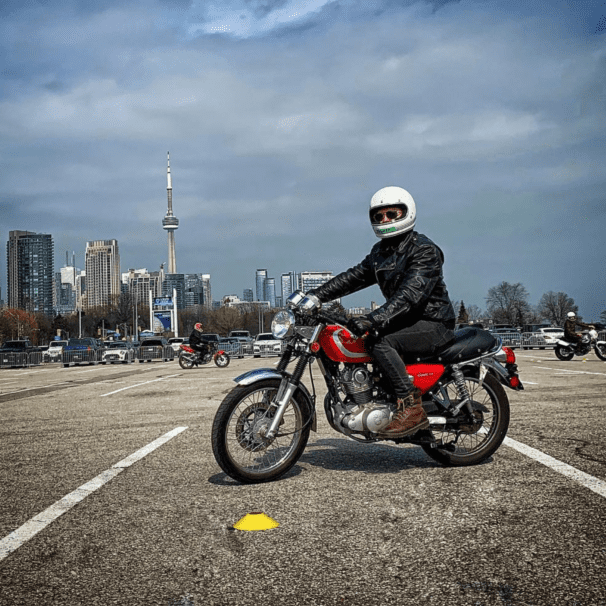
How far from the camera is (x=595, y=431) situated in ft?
21.7

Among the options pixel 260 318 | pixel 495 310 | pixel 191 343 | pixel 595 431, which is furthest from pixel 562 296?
pixel 595 431

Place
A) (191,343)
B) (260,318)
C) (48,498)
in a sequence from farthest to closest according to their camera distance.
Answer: (260,318)
(191,343)
(48,498)

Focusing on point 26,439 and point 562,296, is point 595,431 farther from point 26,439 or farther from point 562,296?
point 562,296

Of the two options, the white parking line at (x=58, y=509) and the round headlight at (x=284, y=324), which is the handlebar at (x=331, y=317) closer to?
the round headlight at (x=284, y=324)

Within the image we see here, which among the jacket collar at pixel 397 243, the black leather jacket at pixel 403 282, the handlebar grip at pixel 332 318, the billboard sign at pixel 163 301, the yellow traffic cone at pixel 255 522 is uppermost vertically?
the billboard sign at pixel 163 301

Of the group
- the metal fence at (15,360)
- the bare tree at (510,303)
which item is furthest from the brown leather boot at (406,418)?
the bare tree at (510,303)

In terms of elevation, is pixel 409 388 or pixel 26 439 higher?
pixel 409 388

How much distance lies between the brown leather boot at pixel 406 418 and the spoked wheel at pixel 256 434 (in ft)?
2.04

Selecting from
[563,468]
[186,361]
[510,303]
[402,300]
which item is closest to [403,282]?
[402,300]

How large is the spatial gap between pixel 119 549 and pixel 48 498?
137 cm

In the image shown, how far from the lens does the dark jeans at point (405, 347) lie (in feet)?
15.7

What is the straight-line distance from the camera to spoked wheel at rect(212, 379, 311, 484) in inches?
185

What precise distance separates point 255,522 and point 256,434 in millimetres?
1154

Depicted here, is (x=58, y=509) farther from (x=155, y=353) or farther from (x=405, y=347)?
(x=155, y=353)
